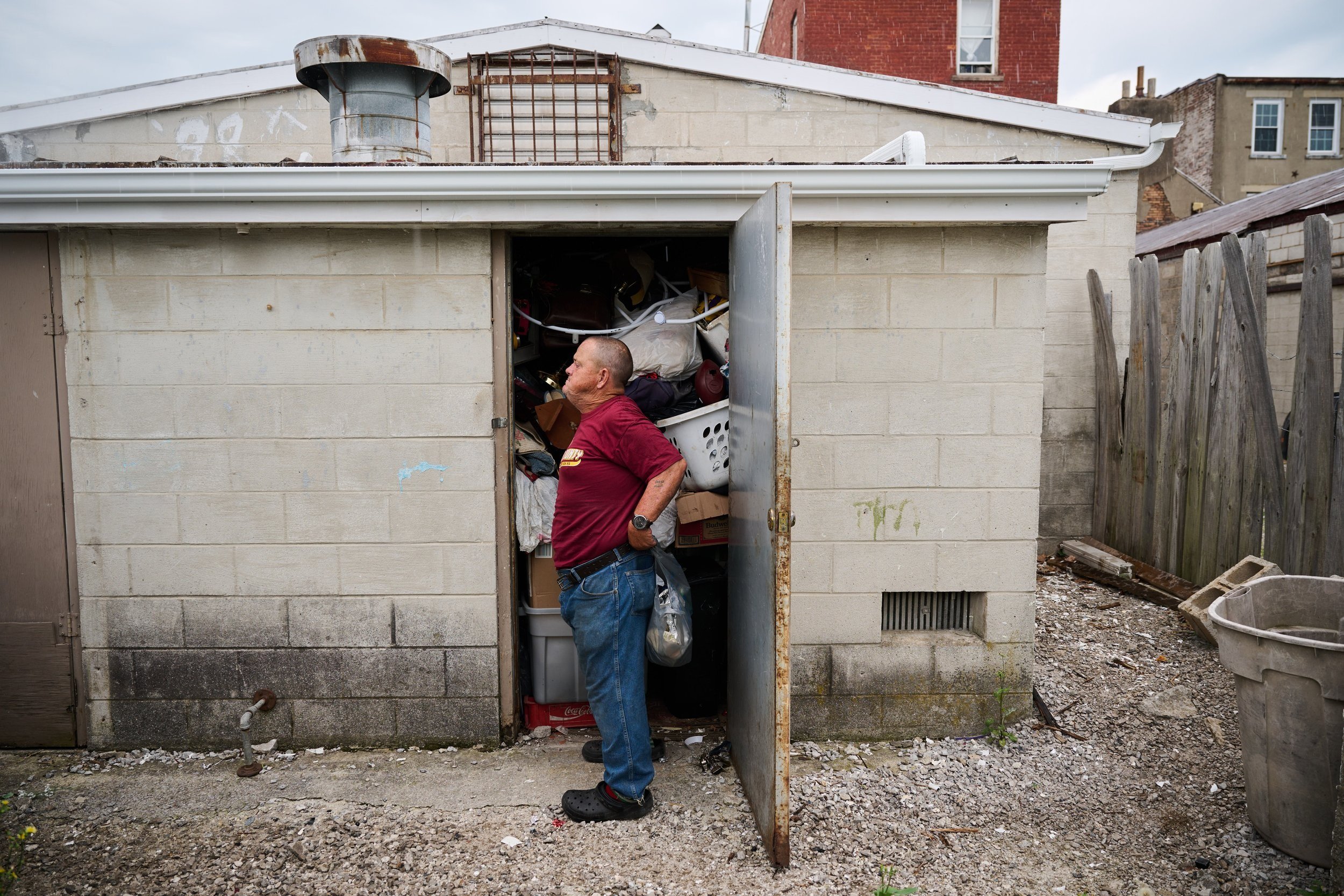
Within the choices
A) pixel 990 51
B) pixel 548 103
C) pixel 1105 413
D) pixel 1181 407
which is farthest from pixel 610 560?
pixel 990 51

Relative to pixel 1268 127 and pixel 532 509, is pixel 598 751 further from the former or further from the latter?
pixel 1268 127

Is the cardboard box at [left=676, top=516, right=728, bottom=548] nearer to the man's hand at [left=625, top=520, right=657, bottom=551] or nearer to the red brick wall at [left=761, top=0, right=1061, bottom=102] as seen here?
the man's hand at [left=625, top=520, right=657, bottom=551]

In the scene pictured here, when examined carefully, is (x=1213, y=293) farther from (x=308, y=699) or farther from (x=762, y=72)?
(x=308, y=699)

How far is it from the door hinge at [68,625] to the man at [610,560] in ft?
8.26

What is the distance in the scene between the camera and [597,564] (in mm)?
3881

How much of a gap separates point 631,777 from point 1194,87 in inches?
1104

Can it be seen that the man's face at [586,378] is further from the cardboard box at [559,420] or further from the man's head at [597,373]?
the cardboard box at [559,420]

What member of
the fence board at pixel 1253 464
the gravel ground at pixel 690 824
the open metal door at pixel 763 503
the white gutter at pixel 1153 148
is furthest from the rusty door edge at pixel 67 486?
the white gutter at pixel 1153 148

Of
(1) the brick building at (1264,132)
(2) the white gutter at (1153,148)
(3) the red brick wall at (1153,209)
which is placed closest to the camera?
(2) the white gutter at (1153,148)

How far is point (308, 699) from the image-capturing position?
454cm

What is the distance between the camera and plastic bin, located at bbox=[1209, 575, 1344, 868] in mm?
3297

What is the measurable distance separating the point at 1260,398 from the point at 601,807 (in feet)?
15.3

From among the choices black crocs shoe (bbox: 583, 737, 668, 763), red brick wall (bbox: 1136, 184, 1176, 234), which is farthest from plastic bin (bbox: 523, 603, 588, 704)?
red brick wall (bbox: 1136, 184, 1176, 234)

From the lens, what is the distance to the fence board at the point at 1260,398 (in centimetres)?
554
